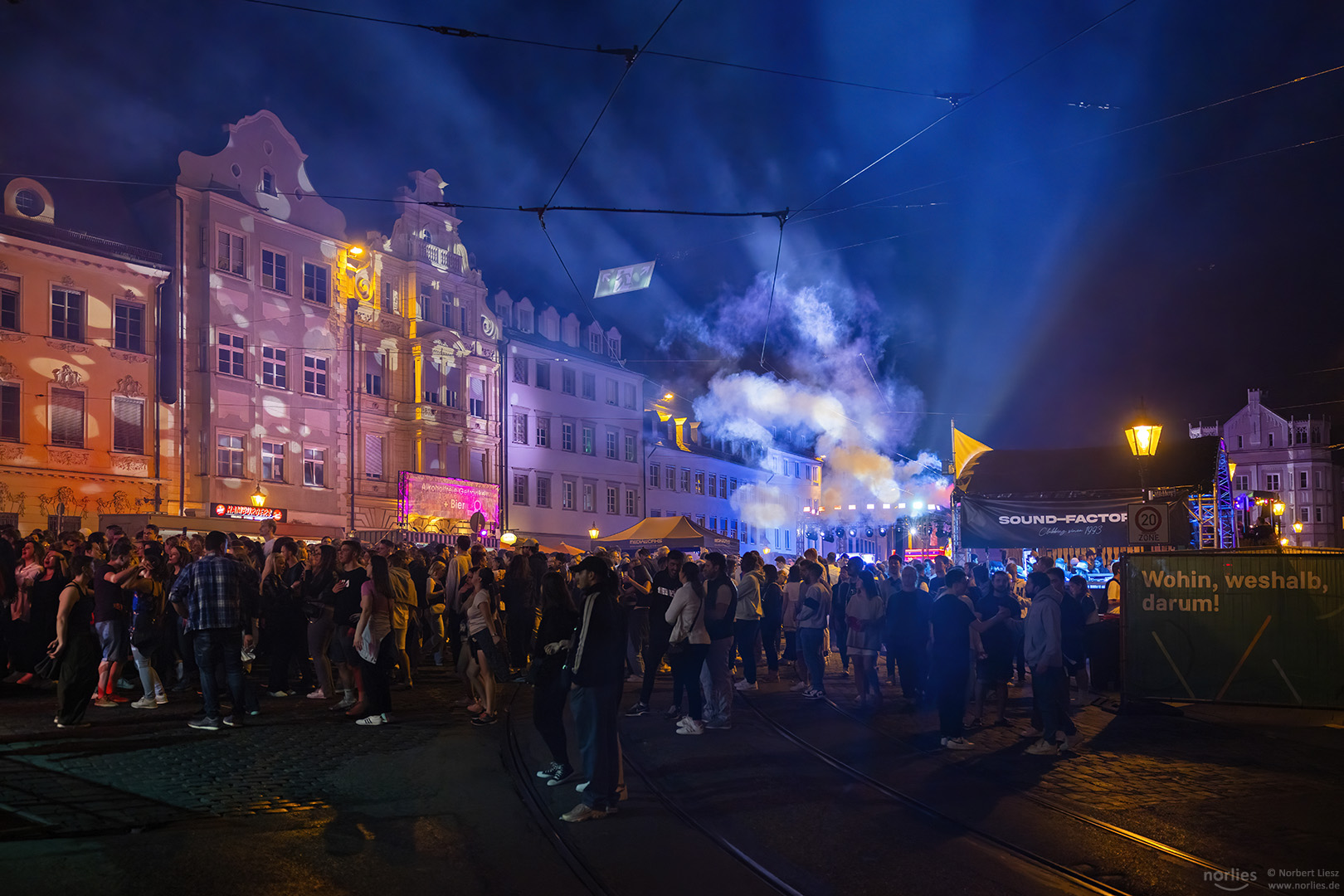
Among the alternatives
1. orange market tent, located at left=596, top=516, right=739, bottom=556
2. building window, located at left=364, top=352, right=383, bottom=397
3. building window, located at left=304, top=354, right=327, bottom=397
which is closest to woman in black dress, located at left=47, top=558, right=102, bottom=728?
orange market tent, located at left=596, top=516, right=739, bottom=556

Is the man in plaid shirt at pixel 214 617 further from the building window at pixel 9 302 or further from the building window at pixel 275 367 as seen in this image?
the building window at pixel 275 367

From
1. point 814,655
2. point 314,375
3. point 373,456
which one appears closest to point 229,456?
point 314,375

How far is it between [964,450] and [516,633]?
47.6 ft

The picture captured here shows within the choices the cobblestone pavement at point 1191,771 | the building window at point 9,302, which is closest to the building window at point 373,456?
the building window at point 9,302

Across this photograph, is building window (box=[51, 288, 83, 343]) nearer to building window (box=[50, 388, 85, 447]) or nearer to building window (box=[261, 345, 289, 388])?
building window (box=[50, 388, 85, 447])

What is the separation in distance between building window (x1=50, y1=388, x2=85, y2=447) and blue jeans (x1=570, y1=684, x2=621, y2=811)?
2899cm

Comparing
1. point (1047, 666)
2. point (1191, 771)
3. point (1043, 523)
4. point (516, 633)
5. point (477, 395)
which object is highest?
point (477, 395)

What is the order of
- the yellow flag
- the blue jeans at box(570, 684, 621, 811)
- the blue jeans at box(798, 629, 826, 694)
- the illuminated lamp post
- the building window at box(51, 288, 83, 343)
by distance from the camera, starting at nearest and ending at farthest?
the blue jeans at box(570, 684, 621, 811) < the blue jeans at box(798, 629, 826, 694) < the illuminated lamp post < the yellow flag < the building window at box(51, 288, 83, 343)

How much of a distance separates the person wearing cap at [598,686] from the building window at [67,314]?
2925cm

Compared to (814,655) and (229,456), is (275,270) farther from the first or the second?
(814,655)

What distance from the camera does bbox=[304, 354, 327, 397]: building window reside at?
38125mm

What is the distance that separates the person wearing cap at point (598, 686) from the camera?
7430 millimetres

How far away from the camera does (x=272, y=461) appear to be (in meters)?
36.8

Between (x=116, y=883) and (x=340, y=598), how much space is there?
20.1ft
